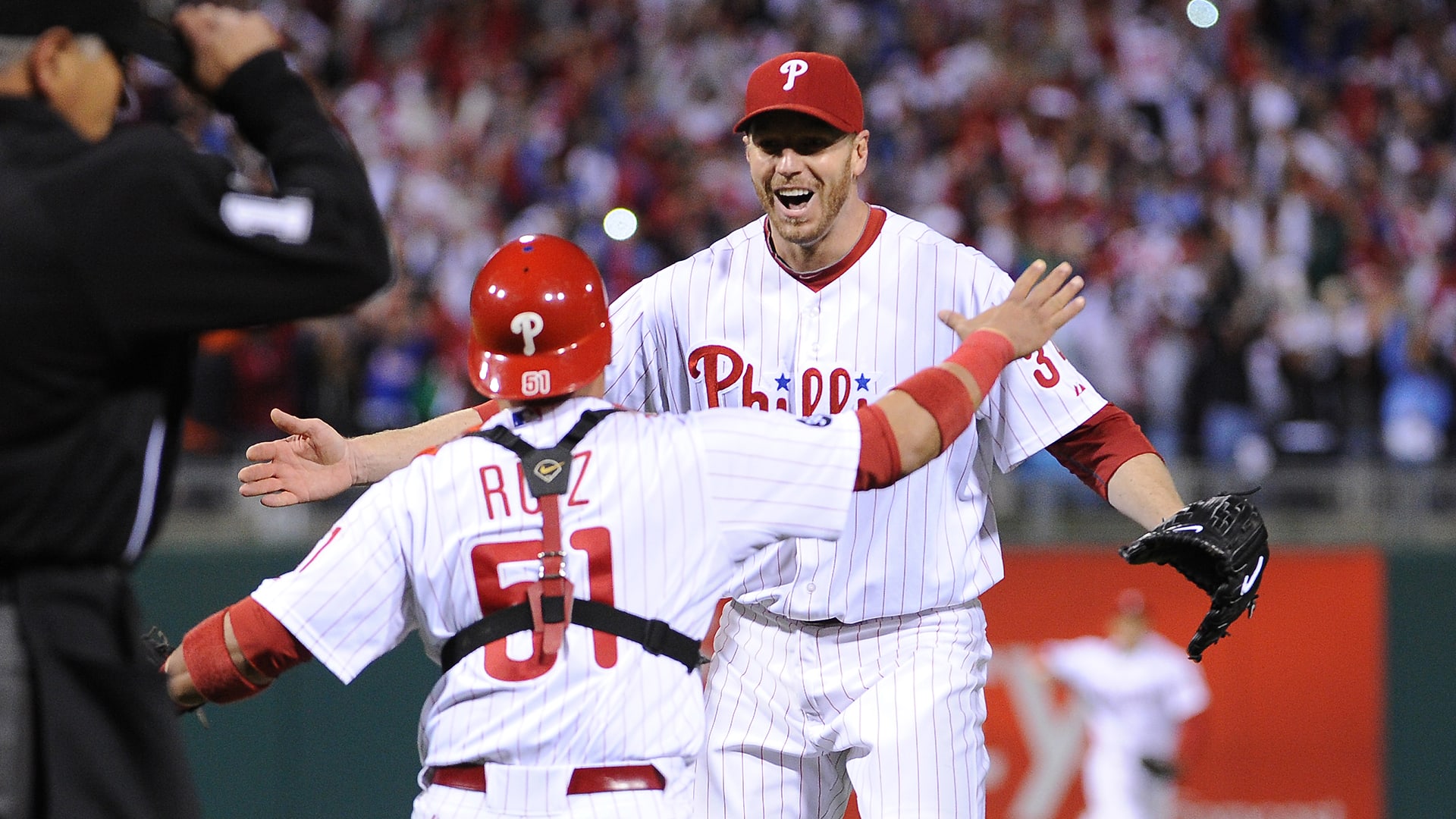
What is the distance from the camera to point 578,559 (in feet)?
9.46

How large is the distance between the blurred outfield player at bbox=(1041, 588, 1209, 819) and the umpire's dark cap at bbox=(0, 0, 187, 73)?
6854 millimetres

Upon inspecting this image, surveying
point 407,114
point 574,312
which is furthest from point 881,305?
point 407,114

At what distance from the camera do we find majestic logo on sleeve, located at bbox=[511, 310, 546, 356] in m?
3.01

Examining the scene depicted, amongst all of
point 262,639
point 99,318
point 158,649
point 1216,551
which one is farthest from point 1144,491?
point 99,318

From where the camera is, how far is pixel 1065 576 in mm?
8664

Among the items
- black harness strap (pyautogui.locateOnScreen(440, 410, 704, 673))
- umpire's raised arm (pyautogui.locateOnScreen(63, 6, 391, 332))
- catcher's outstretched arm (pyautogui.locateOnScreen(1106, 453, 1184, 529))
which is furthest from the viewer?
catcher's outstretched arm (pyautogui.locateOnScreen(1106, 453, 1184, 529))

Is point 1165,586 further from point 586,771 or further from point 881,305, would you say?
point 586,771

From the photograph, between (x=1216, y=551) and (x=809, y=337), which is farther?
(x=809, y=337)

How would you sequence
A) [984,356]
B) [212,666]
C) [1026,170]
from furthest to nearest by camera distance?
1. [1026,170]
2. [984,356]
3. [212,666]

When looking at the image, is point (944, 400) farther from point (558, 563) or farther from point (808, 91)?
point (808, 91)

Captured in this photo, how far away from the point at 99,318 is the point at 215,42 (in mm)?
481

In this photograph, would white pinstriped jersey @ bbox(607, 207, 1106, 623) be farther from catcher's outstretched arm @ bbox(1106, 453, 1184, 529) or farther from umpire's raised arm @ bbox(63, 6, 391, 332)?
umpire's raised arm @ bbox(63, 6, 391, 332)

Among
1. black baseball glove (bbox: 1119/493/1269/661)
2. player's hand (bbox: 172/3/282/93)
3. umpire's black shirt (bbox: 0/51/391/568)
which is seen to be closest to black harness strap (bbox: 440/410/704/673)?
umpire's black shirt (bbox: 0/51/391/568)

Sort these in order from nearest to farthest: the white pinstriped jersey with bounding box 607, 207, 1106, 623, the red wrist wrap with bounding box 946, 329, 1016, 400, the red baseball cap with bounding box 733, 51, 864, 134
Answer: the red wrist wrap with bounding box 946, 329, 1016, 400 → the white pinstriped jersey with bounding box 607, 207, 1106, 623 → the red baseball cap with bounding box 733, 51, 864, 134
